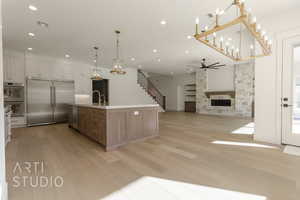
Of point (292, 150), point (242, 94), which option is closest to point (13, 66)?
point (292, 150)

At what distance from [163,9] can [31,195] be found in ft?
12.3

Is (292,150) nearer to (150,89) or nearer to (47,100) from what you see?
(47,100)

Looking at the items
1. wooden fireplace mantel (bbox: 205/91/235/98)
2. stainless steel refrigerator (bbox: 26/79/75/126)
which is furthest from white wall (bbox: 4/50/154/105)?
wooden fireplace mantel (bbox: 205/91/235/98)

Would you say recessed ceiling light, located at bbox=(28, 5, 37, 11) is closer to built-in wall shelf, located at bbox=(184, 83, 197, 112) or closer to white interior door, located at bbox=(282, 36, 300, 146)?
white interior door, located at bbox=(282, 36, 300, 146)

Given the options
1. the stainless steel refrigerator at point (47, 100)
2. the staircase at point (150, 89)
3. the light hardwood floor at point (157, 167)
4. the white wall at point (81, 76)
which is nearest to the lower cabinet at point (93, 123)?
the light hardwood floor at point (157, 167)

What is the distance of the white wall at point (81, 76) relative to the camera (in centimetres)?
550

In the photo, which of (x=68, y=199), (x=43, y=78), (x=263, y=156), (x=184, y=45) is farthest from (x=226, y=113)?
(x=43, y=78)

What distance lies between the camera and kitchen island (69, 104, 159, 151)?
2.81 metres

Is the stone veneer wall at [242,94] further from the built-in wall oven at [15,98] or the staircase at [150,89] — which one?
the built-in wall oven at [15,98]

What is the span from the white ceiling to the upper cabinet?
15.8 inches

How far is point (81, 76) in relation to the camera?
6.74m

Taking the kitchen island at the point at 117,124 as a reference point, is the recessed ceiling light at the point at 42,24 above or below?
above

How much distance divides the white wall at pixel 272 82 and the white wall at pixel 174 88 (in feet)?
24.8

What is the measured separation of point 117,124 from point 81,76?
505 cm
